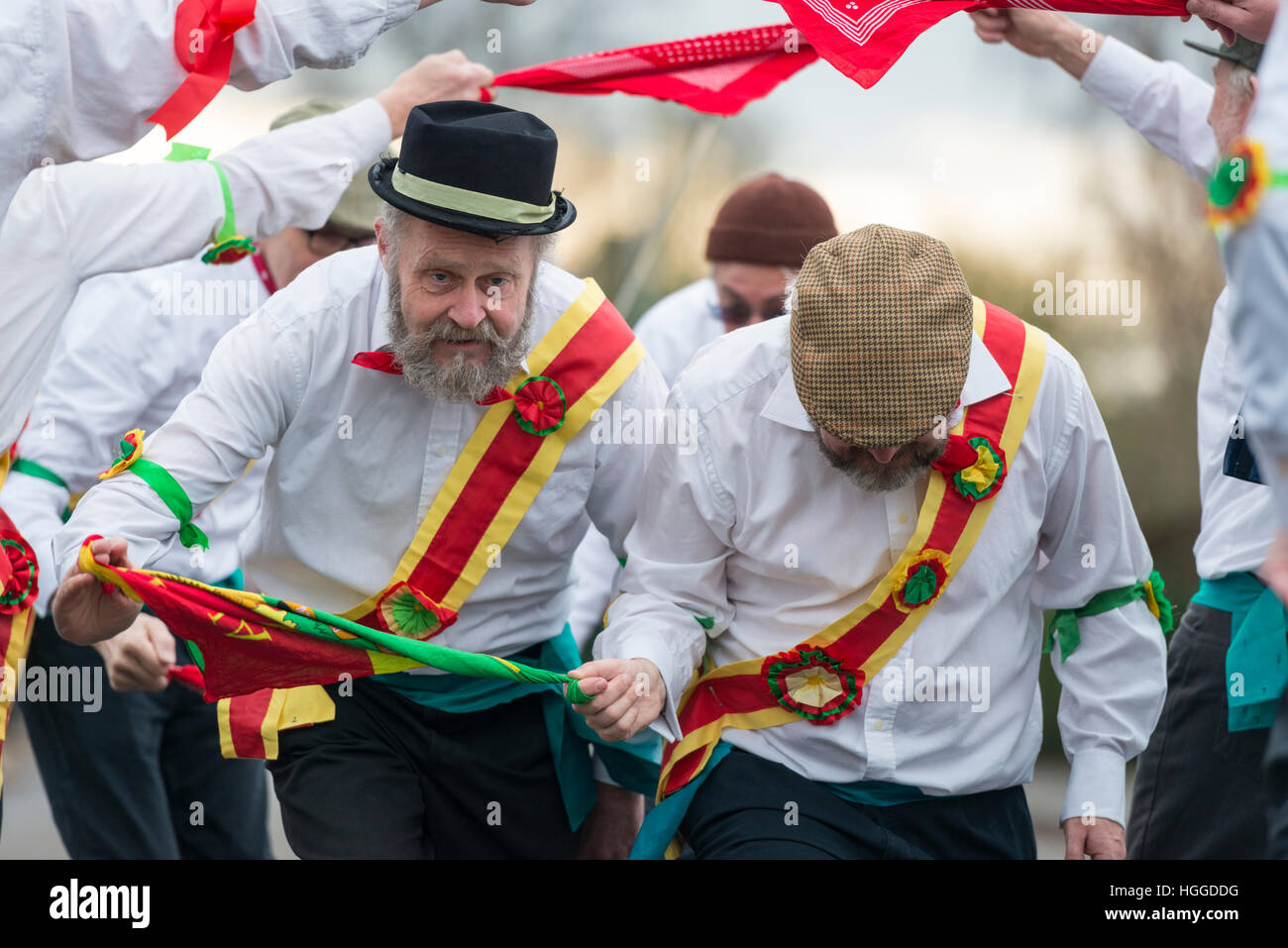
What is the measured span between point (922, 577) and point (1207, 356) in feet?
4.01

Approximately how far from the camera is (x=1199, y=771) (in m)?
3.93

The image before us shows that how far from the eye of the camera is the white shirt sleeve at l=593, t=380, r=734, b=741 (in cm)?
352

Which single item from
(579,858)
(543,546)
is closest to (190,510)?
(543,546)

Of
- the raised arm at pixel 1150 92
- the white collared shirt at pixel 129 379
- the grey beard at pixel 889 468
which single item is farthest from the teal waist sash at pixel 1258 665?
the white collared shirt at pixel 129 379

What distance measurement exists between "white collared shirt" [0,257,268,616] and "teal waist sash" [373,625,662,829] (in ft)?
3.02

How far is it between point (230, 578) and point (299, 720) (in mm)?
1338

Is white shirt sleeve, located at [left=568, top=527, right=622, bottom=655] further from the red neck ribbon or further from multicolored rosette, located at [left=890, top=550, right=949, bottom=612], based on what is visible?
the red neck ribbon

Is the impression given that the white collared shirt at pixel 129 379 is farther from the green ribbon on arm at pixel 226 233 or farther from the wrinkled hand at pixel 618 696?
the wrinkled hand at pixel 618 696

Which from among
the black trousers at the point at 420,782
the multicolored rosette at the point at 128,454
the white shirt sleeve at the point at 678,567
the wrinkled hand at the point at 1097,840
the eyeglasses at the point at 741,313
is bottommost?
the black trousers at the point at 420,782

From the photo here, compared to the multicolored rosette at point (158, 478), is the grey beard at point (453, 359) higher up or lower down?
higher up

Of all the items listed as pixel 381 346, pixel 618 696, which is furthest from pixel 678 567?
pixel 381 346

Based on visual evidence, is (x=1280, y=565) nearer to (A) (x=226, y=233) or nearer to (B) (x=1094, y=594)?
(B) (x=1094, y=594)

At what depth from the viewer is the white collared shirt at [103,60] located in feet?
9.95

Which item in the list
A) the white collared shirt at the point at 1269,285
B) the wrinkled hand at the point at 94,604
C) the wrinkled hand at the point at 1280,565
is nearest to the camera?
the white collared shirt at the point at 1269,285
